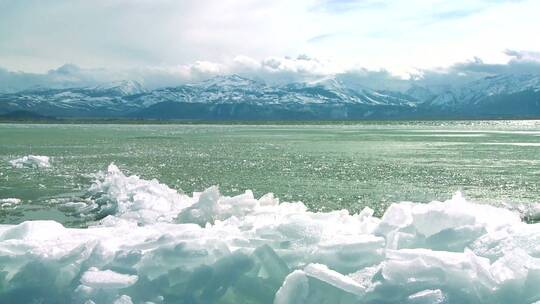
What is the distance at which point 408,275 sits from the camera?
666 centimetres

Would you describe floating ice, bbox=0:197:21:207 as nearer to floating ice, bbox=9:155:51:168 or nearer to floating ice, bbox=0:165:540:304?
floating ice, bbox=0:165:540:304

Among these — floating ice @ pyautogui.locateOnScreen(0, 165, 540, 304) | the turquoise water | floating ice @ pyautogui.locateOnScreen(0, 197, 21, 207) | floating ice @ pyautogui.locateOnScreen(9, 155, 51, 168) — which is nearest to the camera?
floating ice @ pyautogui.locateOnScreen(0, 165, 540, 304)

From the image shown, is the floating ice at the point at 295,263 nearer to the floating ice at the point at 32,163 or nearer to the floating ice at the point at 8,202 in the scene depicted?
the floating ice at the point at 8,202

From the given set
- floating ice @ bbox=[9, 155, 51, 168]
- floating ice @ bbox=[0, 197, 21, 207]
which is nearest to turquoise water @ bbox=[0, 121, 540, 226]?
floating ice @ bbox=[0, 197, 21, 207]

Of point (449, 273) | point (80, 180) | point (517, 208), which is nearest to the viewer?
point (449, 273)

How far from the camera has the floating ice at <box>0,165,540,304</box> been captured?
21.6 ft

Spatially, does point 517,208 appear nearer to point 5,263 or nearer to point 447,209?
point 447,209

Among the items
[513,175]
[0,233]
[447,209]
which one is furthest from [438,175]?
[0,233]

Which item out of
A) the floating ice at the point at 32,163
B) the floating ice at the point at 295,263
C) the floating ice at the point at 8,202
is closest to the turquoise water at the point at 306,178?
the floating ice at the point at 8,202

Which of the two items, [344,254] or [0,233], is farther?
[0,233]

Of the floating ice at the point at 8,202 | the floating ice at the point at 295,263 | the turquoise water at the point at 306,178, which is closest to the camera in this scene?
the floating ice at the point at 295,263

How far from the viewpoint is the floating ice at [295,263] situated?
6.59 meters

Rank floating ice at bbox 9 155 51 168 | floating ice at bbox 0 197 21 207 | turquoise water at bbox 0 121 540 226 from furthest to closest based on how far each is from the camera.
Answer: floating ice at bbox 9 155 51 168, turquoise water at bbox 0 121 540 226, floating ice at bbox 0 197 21 207

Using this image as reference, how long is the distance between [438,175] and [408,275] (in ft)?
74.4
